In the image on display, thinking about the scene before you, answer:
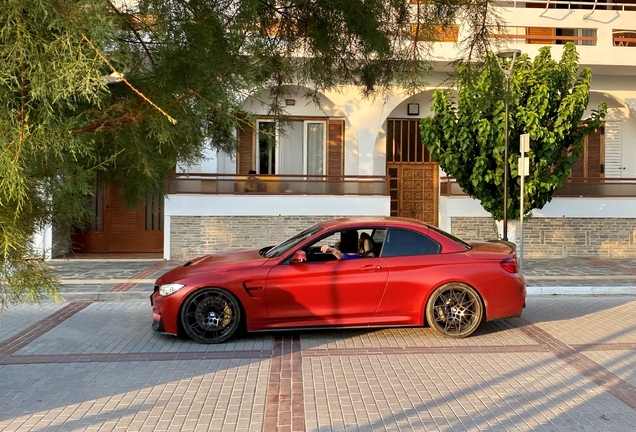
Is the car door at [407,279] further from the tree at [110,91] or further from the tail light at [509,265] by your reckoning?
the tree at [110,91]

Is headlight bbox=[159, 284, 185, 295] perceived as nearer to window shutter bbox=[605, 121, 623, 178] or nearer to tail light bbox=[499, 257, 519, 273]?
tail light bbox=[499, 257, 519, 273]

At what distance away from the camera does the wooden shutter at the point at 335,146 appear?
55.3 feet

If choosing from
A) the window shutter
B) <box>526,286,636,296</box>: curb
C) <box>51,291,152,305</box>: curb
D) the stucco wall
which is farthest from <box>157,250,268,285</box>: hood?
the window shutter

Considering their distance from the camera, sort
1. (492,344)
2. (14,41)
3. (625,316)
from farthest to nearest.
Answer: (625,316), (492,344), (14,41)

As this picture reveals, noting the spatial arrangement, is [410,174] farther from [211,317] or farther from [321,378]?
[321,378]

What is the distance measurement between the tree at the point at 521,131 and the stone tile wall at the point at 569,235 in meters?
2.31

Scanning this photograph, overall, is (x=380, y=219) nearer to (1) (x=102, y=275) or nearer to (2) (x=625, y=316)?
(2) (x=625, y=316)

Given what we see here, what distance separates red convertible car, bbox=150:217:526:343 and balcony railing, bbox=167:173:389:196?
304 inches

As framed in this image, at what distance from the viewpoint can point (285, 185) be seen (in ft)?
49.8

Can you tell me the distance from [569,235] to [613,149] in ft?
11.6

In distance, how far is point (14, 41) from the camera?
104 inches

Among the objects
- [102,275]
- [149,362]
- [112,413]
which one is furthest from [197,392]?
[102,275]

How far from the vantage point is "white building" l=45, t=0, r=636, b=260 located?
1498 centimetres

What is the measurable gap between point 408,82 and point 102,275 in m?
8.82
